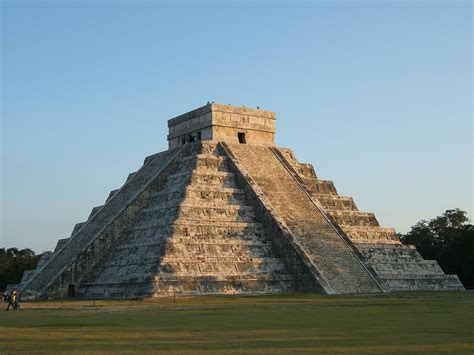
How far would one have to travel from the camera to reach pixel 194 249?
32531 mm

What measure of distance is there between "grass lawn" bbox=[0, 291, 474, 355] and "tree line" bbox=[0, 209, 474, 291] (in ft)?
91.9

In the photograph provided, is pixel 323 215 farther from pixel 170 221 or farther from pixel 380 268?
pixel 170 221

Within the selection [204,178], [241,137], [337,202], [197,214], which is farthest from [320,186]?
[197,214]

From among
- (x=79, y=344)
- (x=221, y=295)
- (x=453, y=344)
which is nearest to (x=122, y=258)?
(x=221, y=295)

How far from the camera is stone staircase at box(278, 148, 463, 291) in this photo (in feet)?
120

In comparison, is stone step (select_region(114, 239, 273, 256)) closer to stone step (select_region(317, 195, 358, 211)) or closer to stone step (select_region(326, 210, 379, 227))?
stone step (select_region(326, 210, 379, 227))

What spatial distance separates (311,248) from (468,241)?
1902cm

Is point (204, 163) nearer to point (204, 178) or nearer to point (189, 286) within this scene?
point (204, 178)

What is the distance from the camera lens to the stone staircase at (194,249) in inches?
1227

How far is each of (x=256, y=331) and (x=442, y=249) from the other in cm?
4094

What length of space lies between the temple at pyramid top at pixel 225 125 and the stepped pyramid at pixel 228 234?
7 cm

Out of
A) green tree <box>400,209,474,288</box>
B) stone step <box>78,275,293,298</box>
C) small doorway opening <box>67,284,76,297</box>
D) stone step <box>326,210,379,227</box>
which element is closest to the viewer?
stone step <box>78,275,293,298</box>

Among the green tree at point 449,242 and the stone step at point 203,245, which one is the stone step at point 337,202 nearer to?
the stone step at point 203,245

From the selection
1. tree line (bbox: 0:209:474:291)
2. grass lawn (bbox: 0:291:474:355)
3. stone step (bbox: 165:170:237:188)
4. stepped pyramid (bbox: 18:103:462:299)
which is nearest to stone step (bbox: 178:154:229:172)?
stepped pyramid (bbox: 18:103:462:299)
